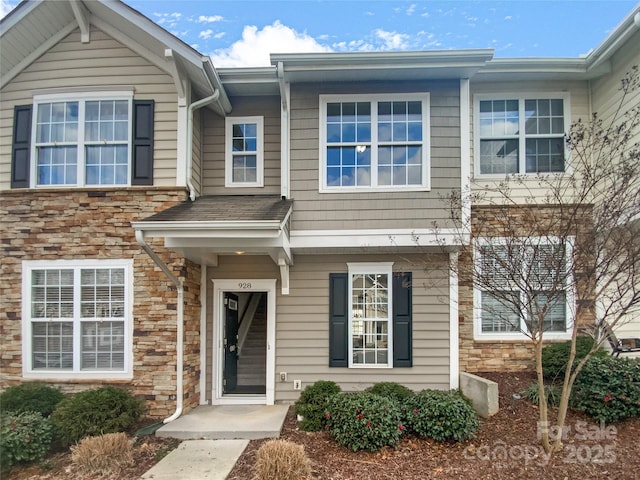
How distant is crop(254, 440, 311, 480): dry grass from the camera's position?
4.12 metres

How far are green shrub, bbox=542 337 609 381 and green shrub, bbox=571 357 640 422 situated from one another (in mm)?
727

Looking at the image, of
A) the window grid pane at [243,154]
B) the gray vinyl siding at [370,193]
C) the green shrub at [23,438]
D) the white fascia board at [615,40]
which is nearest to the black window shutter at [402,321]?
the gray vinyl siding at [370,193]

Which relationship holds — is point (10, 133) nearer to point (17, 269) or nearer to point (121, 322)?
point (17, 269)

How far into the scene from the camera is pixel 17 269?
6535 mm

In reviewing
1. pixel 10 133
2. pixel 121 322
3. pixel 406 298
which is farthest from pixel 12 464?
pixel 406 298

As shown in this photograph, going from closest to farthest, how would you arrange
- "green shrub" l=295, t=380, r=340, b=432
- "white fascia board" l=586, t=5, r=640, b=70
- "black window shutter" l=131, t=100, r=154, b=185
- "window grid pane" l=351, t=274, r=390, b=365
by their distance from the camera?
"green shrub" l=295, t=380, r=340, b=432 → "white fascia board" l=586, t=5, r=640, b=70 → "black window shutter" l=131, t=100, r=154, b=185 → "window grid pane" l=351, t=274, r=390, b=365

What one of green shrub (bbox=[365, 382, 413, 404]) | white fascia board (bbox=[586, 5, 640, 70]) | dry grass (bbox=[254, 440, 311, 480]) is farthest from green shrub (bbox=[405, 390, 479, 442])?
white fascia board (bbox=[586, 5, 640, 70])

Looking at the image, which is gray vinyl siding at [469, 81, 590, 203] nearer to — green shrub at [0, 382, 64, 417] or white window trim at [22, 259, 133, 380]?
white window trim at [22, 259, 133, 380]

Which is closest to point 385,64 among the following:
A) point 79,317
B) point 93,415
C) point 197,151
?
point 197,151

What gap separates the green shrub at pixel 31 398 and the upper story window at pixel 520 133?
8.20 m

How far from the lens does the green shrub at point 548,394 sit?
6.02m

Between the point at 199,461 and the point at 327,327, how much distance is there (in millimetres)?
2878

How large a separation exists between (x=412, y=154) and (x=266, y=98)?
2934 millimetres

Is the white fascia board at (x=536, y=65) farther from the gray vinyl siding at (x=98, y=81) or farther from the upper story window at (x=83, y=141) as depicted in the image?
the upper story window at (x=83, y=141)
